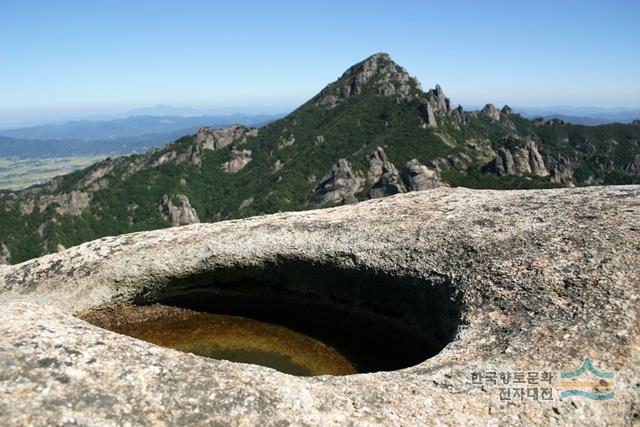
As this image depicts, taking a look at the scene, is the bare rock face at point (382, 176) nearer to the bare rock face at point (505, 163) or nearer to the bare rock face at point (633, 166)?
the bare rock face at point (505, 163)

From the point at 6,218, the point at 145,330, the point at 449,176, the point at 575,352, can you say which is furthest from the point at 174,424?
the point at 6,218

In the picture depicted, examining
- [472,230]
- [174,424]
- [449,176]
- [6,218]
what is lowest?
[6,218]

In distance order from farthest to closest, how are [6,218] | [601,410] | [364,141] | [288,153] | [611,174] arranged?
[288,153], [364,141], [611,174], [6,218], [601,410]

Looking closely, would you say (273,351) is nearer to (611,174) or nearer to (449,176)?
(449,176)

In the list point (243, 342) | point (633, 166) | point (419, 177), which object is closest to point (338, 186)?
point (419, 177)

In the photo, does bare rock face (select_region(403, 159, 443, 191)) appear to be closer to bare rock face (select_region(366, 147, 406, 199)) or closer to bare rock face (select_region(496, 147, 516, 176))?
bare rock face (select_region(366, 147, 406, 199))

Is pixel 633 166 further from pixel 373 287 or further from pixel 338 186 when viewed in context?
pixel 373 287

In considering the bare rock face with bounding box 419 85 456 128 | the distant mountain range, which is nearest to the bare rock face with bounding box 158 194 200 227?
the distant mountain range
